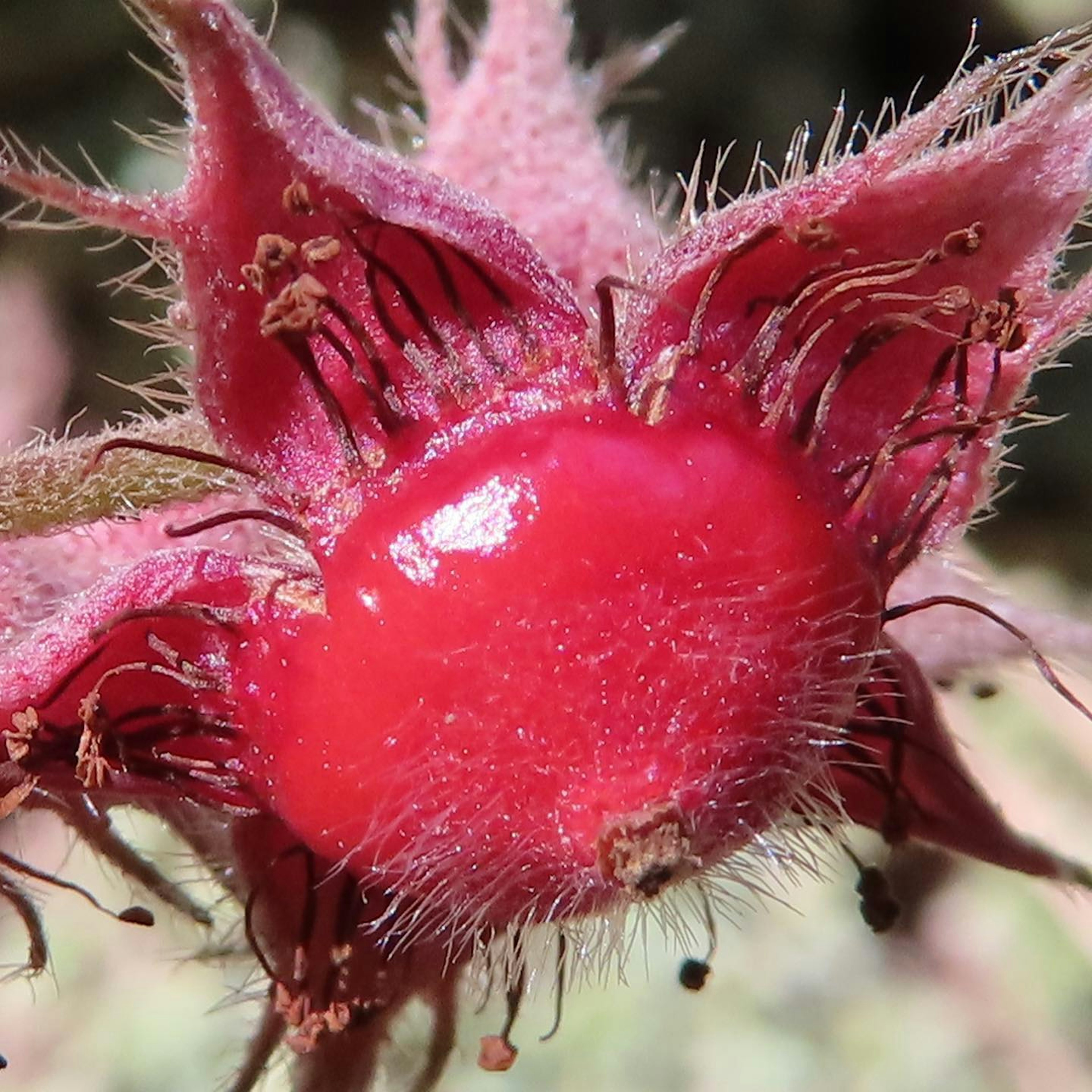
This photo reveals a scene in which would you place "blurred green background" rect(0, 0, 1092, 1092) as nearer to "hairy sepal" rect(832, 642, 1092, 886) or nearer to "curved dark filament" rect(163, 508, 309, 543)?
"hairy sepal" rect(832, 642, 1092, 886)

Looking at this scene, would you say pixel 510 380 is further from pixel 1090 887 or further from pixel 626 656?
pixel 1090 887

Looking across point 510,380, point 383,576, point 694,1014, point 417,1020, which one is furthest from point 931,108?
point 694,1014

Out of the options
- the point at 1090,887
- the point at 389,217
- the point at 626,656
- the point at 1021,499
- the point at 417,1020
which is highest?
the point at 389,217

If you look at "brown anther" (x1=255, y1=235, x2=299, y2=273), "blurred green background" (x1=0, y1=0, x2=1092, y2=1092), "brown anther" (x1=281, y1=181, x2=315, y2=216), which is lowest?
"blurred green background" (x1=0, y1=0, x2=1092, y2=1092)

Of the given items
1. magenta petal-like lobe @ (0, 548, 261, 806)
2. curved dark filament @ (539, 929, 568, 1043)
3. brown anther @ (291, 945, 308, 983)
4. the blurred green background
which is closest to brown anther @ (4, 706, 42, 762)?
magenta petal-like lobe @ (0, 548, 261, 806)

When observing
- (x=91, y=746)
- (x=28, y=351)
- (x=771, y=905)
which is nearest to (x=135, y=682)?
(x=91, y=746)

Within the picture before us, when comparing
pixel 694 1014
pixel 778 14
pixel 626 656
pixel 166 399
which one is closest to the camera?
pixel 626 656

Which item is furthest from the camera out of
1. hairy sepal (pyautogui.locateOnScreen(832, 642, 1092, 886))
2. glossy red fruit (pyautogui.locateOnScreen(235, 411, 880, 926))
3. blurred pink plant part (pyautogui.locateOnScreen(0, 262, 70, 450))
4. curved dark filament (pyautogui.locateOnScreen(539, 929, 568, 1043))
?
blurred pink plant part (pyautogui.locateOnScreen(0, 262, 70, 450))
